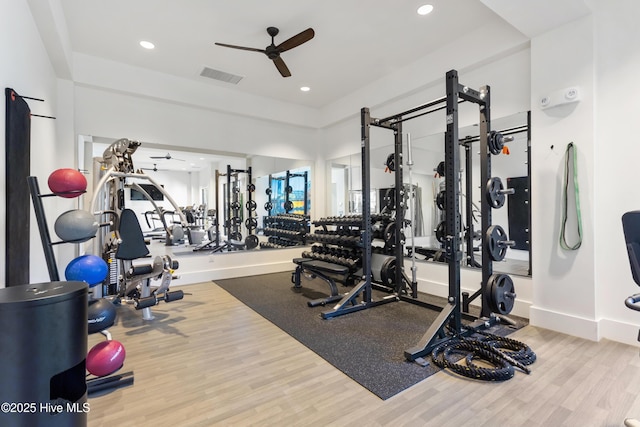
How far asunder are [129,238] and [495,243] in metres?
3.68

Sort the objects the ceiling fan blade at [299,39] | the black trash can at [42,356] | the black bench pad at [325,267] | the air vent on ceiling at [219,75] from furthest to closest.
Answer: the air vent on ceiling at [219,75] < the black bench pad at [325,267] < the ceiling fan blade at [299,39] < the black trash can at [42,356]

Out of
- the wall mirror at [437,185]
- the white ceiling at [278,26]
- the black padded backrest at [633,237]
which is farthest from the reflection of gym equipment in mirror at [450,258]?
the black padded backrest at [633,237]

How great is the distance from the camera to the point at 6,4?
199cm

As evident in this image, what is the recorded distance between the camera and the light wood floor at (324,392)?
1.68 m

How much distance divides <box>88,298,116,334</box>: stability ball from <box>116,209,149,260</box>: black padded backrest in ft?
4.75

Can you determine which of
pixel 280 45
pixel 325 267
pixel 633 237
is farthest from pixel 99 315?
pixel 280 45

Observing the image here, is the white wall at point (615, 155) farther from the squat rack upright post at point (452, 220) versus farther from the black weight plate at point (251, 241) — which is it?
the black weight plate at point (251, 241)

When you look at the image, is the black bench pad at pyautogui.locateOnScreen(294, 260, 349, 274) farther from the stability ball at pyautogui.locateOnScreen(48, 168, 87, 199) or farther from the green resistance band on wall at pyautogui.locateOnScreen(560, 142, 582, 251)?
the stability ball at pyautogui.locateOnScreen(48, 168, 87, 199)

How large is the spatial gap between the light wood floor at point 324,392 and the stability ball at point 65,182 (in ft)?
4.12

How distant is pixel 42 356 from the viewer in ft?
3.64

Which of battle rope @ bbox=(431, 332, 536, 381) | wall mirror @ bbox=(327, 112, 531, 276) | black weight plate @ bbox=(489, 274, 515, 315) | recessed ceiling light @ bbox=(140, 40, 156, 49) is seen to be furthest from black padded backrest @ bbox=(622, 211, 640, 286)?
recessed ceiling light @ bbox=(140, 40, 156, 49)

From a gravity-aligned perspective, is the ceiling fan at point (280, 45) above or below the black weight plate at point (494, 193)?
above

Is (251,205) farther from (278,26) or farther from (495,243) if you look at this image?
(495,243)

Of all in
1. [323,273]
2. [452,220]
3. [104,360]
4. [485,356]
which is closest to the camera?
[104,360]
